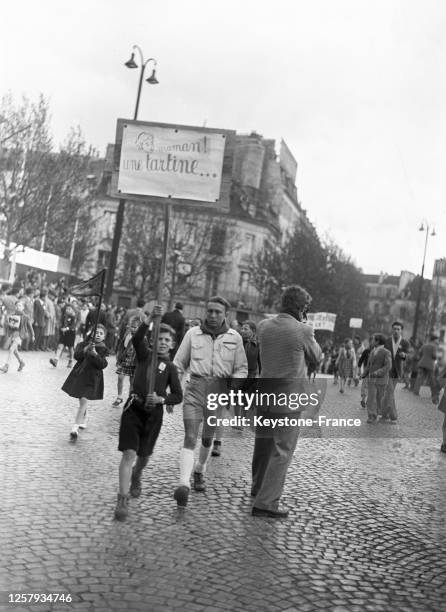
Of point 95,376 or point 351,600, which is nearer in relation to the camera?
Answer: point 351,600

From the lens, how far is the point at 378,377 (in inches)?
631

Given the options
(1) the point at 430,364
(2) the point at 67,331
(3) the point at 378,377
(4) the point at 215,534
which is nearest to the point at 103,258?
(1) the point at 430,364

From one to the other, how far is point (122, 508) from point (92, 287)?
120 inches

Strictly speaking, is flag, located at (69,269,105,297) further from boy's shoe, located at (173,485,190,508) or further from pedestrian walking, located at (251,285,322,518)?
boy's shoe, located at (173,485,190,508)

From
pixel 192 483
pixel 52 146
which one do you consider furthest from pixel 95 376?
pixel 52 146

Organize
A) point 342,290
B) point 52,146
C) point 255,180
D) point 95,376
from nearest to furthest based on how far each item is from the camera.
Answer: point 95,376 → point 52,146 → point 342,290 → point 255,180

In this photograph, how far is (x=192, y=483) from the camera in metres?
7.73

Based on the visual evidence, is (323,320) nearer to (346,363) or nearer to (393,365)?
(346,363)

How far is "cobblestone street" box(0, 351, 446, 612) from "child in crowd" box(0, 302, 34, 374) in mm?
6597

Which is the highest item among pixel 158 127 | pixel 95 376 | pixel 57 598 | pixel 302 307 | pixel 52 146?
pixel 52 146

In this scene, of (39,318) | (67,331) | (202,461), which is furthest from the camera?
(39,318)

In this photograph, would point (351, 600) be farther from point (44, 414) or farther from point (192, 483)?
point (44, 414)

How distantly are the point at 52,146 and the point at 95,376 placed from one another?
2675 centimetres

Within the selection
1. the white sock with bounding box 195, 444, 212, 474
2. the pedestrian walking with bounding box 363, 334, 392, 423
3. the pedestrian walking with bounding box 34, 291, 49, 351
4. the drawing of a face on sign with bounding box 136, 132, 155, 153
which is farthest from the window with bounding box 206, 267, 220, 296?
the white sock with bounding box 195, 444, 212, 474
